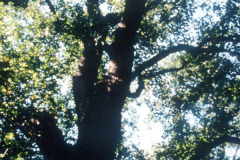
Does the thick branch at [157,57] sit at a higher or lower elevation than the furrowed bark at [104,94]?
higher

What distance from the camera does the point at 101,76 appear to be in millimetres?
7293

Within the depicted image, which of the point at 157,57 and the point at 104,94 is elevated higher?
the point at 157,57

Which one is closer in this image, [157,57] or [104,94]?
[104,94]

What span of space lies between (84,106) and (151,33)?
686 centimetres

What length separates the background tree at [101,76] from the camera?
5201 millimetres

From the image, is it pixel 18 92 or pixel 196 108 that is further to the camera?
pixel 196 108

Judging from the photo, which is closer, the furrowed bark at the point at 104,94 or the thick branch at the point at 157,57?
the furrowed bark at the point at 104,94

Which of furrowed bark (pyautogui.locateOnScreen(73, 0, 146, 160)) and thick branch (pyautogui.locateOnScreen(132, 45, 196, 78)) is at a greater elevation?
thick branch (pyautogui.locateOnScreen(132, 45, 196, 78))

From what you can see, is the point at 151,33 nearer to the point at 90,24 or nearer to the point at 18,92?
the point at 90,24

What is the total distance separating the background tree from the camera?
5.20 meters

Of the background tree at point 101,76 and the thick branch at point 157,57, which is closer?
the background tree at point 101,76

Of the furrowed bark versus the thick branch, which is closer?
the furrowed bark

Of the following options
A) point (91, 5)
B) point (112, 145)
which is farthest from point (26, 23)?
point (112, 145)

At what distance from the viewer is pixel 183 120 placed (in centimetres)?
1184
